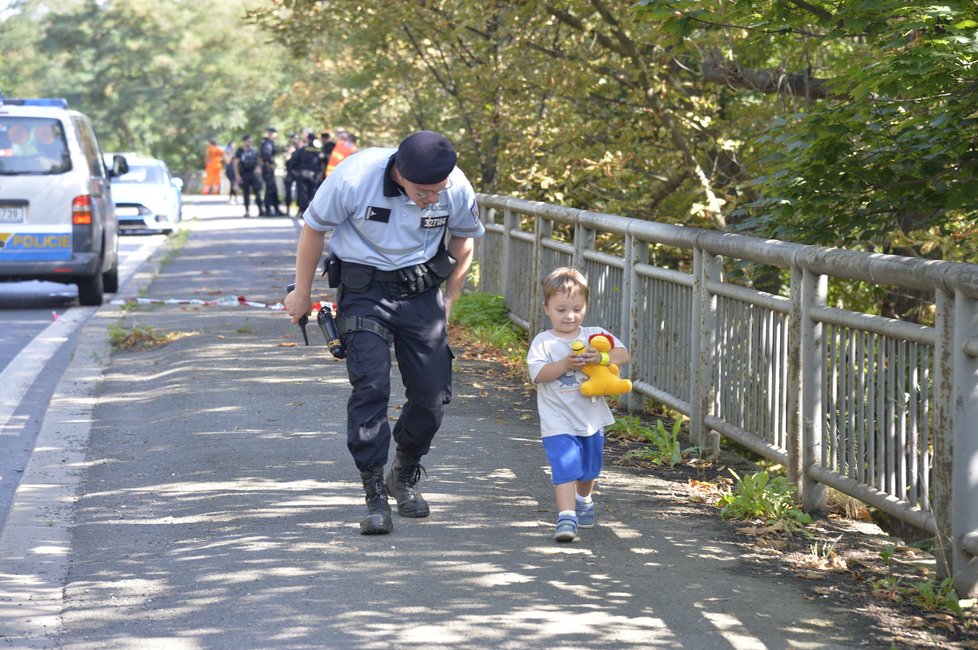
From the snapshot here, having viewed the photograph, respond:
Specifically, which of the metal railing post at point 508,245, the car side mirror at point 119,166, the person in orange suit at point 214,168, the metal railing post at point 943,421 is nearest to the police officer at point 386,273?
the metal railing post at point 943,421

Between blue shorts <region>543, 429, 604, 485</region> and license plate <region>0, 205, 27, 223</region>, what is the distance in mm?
10810

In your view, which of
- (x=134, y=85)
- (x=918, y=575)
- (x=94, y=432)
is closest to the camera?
(x=918, y=575)

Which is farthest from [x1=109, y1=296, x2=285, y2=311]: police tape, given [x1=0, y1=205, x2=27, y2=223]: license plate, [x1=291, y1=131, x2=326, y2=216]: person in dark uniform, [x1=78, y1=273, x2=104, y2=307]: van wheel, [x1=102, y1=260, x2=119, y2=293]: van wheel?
[x1=291, y1=131, x2=326, y2=216]: person in dark uniform

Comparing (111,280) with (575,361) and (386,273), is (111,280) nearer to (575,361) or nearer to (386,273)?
(386,273)

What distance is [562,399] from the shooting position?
239 inches

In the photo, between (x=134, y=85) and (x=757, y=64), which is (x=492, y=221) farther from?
(x=134, y=85)

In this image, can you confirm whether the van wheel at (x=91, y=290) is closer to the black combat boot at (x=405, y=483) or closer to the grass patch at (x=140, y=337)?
the grass patch at (x=140, y=337)

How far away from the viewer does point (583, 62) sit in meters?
13.1

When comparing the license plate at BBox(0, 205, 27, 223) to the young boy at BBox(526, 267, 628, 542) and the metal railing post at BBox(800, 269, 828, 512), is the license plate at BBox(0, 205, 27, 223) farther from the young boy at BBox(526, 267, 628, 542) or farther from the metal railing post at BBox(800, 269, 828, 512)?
the metal railing post at BBox(800, 269, 828, 512)

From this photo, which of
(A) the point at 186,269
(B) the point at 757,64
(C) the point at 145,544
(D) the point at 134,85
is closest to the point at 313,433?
(C) the point at 145,544

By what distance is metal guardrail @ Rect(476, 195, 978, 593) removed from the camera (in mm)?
5066

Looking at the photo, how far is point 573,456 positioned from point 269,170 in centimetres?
3011

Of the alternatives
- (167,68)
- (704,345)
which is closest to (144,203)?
(704,345)

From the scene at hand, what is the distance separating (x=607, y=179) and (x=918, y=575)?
8.51 meters
